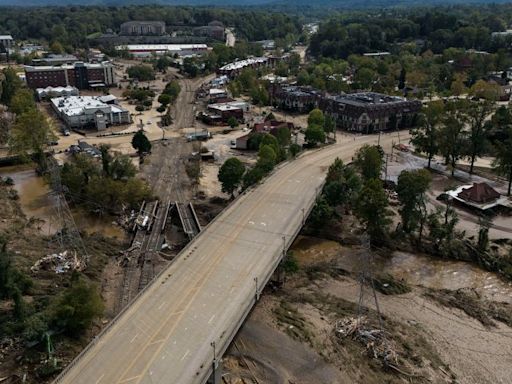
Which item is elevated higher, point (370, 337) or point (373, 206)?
point (373, 206)

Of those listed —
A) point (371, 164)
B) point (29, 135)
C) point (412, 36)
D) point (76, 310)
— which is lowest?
point (76, 310)

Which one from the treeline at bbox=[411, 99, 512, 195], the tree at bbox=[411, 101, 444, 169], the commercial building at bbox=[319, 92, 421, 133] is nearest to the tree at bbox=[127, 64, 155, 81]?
the commercial building at bbox=[319, 92, 421, 133]

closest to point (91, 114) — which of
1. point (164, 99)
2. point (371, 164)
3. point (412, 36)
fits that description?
point (164, 99)

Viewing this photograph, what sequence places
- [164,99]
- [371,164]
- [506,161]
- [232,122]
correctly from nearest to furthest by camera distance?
[371,164] < [506,161] < [232,122] < [164,99]

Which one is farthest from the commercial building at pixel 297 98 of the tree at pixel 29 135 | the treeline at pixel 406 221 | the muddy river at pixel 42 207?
the muddy river at pixel 42 207

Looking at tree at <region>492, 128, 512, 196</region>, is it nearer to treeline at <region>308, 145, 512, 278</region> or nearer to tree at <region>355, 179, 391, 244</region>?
treeline at <region>308, 145, 512, 278</region>

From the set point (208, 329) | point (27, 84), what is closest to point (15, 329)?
point (208, 329)

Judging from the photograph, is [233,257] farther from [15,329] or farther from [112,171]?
[112,171]

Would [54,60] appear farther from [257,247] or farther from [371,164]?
[257,247]
